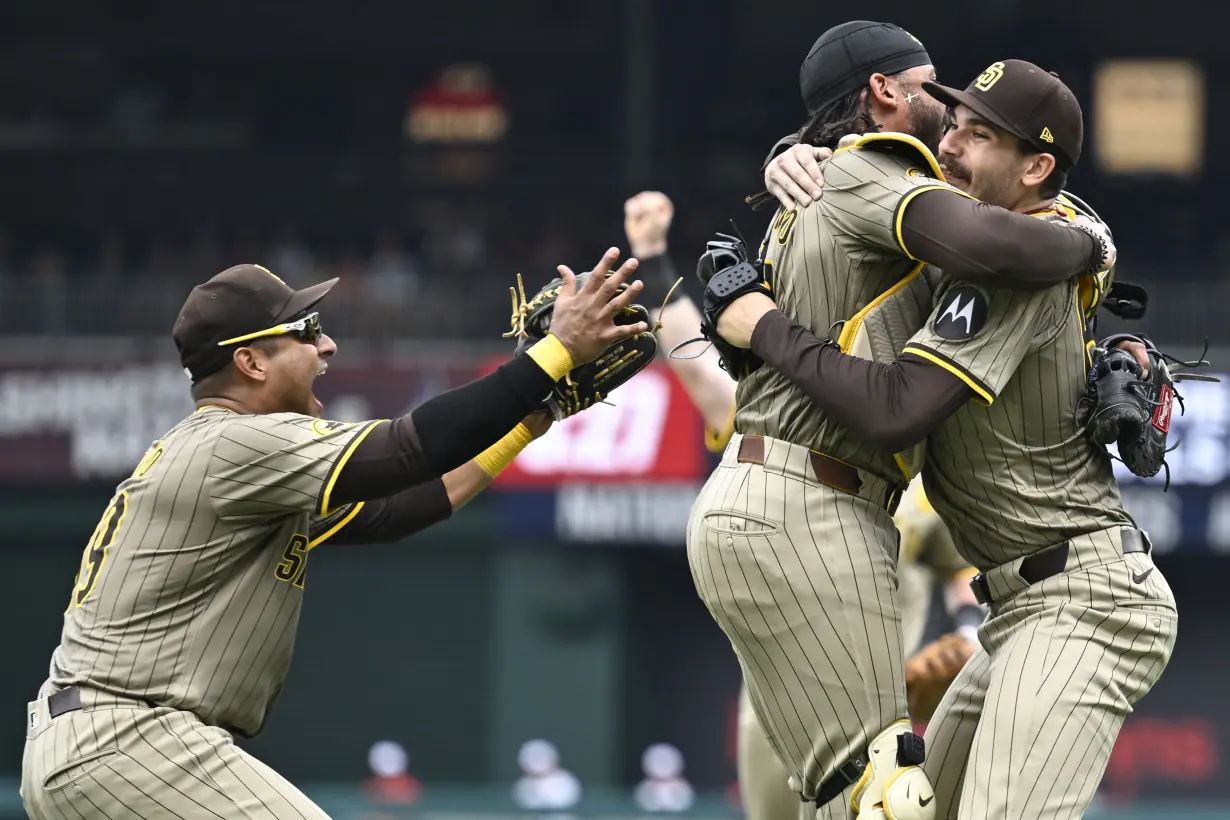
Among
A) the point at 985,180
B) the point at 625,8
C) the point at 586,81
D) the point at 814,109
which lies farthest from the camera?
the point at 586,81

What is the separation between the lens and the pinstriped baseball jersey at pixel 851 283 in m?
3.72

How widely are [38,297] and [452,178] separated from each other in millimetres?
5080

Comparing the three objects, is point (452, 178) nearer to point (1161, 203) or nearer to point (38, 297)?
point (38, 297)

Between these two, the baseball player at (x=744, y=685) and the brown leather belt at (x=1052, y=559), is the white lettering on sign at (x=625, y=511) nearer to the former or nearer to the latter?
the baseball player at (x=744, y=685)

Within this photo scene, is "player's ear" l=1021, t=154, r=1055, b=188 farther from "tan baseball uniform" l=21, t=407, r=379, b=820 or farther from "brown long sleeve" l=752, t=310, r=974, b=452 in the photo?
"tan baseball uniform" l=21, t=407, r=379, b=820

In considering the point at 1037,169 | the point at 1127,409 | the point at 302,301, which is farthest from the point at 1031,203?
the point at 302,301

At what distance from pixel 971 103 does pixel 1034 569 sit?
955 millimetres

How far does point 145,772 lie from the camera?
12.6 ft

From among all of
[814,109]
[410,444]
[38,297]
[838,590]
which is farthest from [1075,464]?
[38,297]

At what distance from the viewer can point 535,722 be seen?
15.5 m

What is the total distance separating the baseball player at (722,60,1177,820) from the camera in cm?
360

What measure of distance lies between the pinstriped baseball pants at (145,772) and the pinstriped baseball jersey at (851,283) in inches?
50.3

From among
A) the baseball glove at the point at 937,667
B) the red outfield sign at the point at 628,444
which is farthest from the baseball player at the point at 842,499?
the red outfield sign at the point at 628,444

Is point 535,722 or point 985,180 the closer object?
point 985,180
